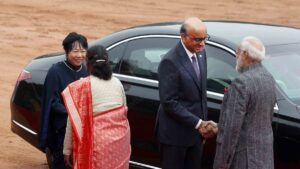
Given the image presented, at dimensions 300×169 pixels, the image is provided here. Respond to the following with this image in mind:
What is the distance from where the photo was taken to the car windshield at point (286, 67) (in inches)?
255

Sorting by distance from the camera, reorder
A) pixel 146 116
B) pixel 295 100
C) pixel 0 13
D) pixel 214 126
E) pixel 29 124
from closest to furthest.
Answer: pixel 214 126, pixel 295 100, pixel 146 116, pixel 29 124, pixel 0 13

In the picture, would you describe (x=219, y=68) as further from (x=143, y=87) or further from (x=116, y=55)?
(x=116, y=55)

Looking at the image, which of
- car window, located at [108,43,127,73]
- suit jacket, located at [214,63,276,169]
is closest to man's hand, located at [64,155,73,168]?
suit jacket, located at [214,63,276,169]

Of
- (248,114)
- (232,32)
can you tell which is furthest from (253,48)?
(232,32)

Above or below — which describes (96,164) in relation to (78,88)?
below

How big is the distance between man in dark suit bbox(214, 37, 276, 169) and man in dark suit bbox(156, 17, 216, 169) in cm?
48

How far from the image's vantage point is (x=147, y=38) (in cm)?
723

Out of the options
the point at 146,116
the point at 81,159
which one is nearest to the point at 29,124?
the point at 146,116

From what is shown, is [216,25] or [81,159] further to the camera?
[216,25]

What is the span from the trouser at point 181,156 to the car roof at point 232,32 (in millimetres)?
1009

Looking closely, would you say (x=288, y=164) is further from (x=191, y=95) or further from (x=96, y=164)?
(x=96, y=164)

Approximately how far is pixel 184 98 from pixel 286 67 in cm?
117

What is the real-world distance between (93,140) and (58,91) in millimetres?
711

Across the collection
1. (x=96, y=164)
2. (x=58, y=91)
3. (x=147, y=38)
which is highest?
(x=147, y=38)
